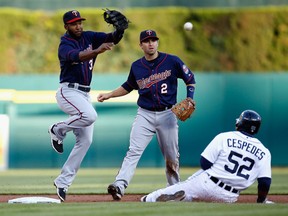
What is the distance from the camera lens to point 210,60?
19906mm

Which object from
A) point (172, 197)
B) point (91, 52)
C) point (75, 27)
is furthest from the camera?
point (75, 27)

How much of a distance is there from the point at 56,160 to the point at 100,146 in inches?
36.1

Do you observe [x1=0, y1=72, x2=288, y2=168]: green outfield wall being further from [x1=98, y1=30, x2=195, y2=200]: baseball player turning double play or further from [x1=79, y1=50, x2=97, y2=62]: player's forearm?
[x1=79, y1=50, x2=97, y2=62]: player's forearm

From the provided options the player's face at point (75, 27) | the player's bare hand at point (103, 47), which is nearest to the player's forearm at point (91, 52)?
the player's bare hand at point (103, 47)

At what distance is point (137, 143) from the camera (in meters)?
8.59

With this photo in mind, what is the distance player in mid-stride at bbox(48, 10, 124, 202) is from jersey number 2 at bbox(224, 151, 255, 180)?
1616 millimetres

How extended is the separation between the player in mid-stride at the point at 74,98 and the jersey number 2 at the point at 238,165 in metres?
1.62

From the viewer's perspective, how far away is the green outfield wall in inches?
647

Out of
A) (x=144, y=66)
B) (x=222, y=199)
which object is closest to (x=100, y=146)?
(x=144, y=66)

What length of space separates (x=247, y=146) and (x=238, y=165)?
0.64 feet

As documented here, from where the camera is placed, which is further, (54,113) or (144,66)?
(54,113)

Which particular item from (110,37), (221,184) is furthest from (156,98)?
(221,184)

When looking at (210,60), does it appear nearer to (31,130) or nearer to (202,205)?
(31,130)

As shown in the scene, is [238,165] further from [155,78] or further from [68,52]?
[68,52]
